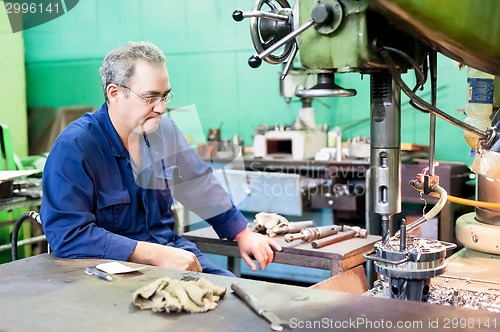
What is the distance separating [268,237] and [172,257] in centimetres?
44

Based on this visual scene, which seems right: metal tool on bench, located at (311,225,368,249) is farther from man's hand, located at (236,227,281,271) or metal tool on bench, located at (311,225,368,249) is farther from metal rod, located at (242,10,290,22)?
metal rod, located at (242,10,290,22)

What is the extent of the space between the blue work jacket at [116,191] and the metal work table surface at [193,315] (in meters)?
0.45

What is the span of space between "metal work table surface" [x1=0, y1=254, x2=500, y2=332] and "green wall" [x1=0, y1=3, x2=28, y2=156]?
13.1ft

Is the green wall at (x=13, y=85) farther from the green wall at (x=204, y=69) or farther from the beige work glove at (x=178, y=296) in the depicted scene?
the beige work glove at (x=178, y=296)

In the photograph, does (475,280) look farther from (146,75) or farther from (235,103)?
(235,103)

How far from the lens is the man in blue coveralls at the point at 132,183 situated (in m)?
1.91

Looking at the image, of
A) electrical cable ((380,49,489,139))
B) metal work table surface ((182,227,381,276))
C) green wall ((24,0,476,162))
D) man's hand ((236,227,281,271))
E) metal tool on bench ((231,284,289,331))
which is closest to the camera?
metal tool on bench ((231,284,289,331))

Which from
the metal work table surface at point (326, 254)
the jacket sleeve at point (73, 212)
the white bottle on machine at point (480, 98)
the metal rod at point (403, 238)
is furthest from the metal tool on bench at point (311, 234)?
the metal rod at point (403, 238)

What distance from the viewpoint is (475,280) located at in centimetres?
154

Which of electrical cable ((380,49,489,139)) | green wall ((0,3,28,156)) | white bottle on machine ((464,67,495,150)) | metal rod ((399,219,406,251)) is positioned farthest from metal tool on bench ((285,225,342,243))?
green wall ((0,3,28,156))

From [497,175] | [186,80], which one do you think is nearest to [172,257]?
[497,175]

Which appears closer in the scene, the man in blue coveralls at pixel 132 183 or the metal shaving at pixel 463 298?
the metal shaving at pixel 463 298

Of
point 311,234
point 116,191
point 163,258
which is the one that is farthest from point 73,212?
point 311,234

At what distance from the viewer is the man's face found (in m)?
2.20
